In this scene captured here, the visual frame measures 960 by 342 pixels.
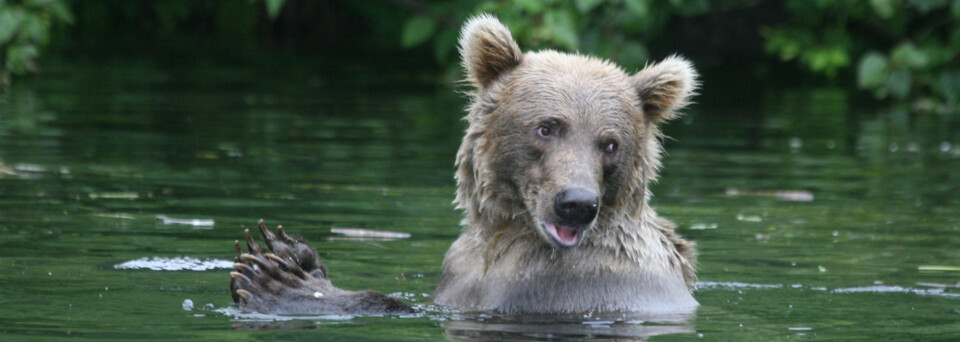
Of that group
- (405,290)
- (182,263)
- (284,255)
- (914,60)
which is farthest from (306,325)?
(914,60)

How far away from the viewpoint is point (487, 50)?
7.50m

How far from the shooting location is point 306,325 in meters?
6.72

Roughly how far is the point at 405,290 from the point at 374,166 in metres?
5.33

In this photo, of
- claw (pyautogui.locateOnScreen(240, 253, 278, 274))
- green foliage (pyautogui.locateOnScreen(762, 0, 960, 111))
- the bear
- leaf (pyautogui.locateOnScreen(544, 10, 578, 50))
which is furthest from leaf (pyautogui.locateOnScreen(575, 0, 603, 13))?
claw (pyautogui.locateOnScreen(240, 253, 278, 274))

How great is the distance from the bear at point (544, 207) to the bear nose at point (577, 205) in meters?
0.01

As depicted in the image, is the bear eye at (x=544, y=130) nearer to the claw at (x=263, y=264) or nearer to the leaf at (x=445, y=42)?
the claw at (x=263, y=264)

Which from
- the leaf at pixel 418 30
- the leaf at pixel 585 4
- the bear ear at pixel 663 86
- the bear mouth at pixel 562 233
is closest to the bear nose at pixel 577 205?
the bear mouth at pixel 562 233

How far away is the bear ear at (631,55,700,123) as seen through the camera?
24.6ft

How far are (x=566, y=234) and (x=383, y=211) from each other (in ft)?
13.9

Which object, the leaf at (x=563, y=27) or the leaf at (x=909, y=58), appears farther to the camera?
the leaf at (x=909, y=58)

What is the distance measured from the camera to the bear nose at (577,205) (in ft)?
22.0

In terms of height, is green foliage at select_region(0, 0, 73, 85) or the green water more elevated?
green foliage at select_region(0, 0, 73, 85)

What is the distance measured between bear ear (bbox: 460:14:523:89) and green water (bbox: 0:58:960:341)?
117 cm

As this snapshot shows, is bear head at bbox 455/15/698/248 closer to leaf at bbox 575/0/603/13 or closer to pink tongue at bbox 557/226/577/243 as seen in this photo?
pink tongue at bbox 557/226/577/243
